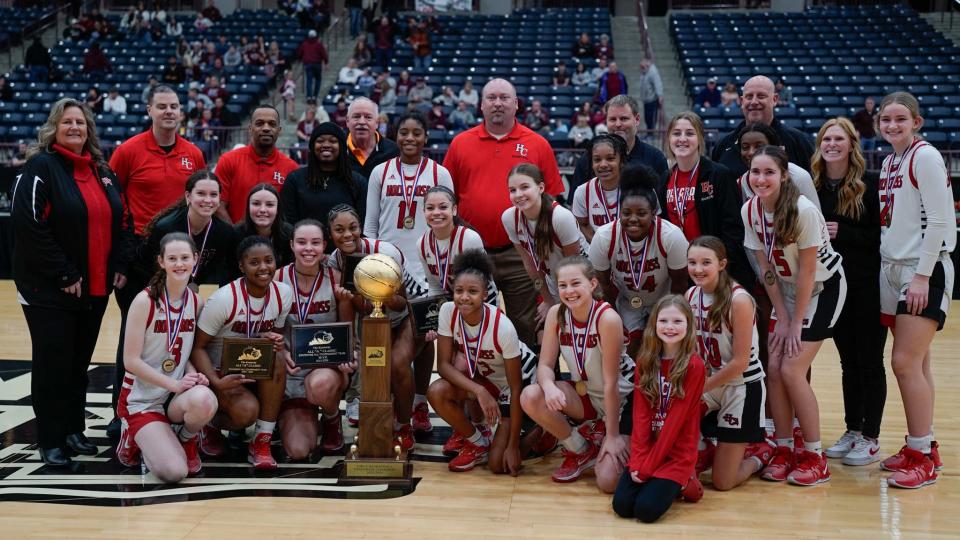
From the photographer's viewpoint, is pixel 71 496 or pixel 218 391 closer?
pixel 71 496

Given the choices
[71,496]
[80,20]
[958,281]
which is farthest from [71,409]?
[80,20]

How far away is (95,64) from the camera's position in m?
15.3

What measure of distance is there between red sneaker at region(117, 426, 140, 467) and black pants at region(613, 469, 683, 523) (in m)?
2.08

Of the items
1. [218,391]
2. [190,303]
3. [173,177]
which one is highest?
[173,177]

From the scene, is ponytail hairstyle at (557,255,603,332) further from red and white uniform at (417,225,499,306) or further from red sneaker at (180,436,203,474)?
red sneaker at (180,436,203,474)

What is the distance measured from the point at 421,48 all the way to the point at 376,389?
12.1 metres

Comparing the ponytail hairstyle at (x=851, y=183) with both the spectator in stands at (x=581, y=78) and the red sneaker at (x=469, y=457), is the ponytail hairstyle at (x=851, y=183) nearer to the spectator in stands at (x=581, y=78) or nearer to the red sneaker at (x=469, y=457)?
the red sneaker at (x=469, y=457)

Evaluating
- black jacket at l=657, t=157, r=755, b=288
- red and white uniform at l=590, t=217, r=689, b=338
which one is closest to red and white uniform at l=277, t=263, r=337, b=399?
red and white uniform at l=590, t=217, r=689, b=338

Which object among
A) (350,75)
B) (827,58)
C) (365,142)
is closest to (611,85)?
(350,75)

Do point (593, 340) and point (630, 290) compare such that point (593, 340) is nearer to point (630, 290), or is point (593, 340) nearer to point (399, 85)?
point (630, 290)

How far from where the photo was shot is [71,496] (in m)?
3.82

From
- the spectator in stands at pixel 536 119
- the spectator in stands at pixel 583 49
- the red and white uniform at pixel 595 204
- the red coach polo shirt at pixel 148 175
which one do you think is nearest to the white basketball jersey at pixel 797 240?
the red and white uniform at pixel 595 204

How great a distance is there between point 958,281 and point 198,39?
1286 centimetres

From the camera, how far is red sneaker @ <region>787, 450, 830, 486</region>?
3980 millimetres
